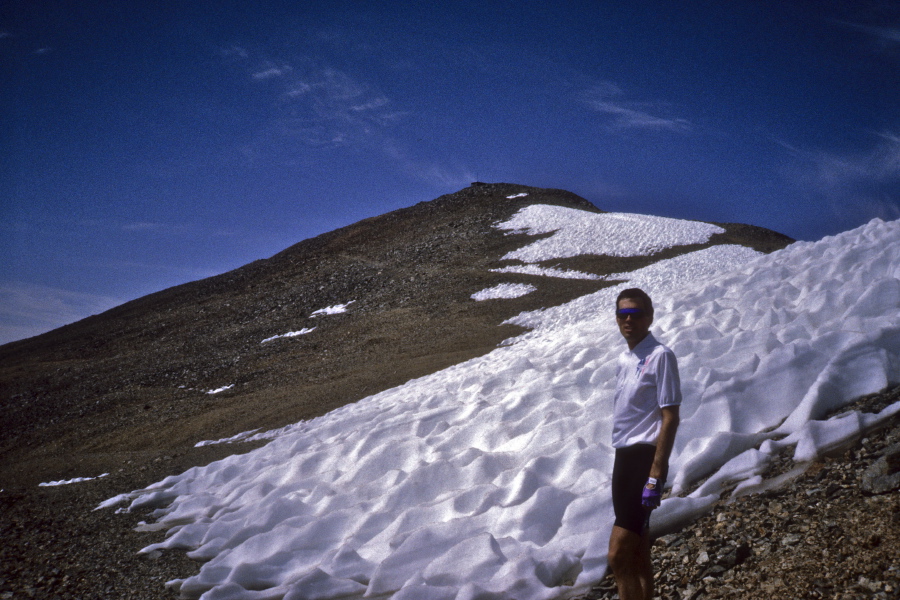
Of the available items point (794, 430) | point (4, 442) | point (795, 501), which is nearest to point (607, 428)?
point (794, 430)

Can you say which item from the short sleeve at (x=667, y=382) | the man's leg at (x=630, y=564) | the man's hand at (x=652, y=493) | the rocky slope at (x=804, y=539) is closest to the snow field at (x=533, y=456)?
the rocky slope at (x=804, y=539)

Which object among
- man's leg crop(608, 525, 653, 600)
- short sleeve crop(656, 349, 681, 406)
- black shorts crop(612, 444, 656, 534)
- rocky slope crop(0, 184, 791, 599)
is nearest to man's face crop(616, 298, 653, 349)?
short sleeve crop(656, 349, 681, 406)

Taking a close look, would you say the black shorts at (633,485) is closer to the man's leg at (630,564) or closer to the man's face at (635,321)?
the man's leg at (630,564)

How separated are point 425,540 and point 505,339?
14159 mm

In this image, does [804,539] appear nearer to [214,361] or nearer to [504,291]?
[504,291]

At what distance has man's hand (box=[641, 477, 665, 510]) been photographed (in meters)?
3.37

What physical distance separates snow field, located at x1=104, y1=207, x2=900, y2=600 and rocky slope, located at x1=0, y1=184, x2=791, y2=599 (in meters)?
1.27

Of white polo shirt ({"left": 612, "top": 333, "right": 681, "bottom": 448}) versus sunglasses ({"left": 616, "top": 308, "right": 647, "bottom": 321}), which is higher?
sunglasses ({"left": 616, "top": 308, "right": 647, "bottom": 321})

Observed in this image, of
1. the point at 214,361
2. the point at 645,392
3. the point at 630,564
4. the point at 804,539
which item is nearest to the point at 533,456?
the point at 804,539

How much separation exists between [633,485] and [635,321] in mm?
1073

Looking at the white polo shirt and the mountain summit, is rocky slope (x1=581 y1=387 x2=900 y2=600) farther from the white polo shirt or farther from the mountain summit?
the mountain summit

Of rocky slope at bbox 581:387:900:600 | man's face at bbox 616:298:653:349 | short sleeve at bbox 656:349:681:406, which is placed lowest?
rocky slope at bbox 581:387:900:600

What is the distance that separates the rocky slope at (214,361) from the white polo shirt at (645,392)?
5.86 m

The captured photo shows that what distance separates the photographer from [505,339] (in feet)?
64.3
